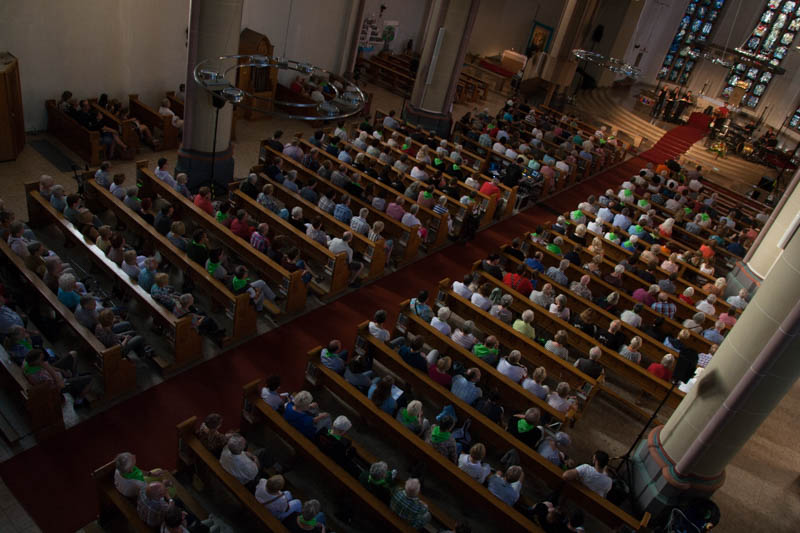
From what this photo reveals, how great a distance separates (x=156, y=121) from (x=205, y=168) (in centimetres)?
266

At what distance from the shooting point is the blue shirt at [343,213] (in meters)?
10.3

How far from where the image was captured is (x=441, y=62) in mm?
15859

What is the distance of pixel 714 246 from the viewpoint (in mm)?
13578

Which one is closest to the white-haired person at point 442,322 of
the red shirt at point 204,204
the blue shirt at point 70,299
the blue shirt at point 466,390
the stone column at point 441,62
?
the blue shirt at point 466,390

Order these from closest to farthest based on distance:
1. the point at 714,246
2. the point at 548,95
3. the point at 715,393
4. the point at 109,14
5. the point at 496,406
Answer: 1. the point at 715,393
2. the point at 496,406
3. the point at 109,14
4. the point at 714,246
5. the point at 548,95

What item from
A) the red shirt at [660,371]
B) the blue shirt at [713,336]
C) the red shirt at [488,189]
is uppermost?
the red shirt at [488,189]

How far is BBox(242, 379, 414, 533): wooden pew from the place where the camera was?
220 inches

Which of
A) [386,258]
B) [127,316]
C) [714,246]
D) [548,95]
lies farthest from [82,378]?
[548,95]

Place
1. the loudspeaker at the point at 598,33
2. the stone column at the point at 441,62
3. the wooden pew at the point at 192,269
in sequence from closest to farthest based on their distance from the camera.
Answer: the wooden pew at the point at 192,269
the stone column at the point at 441,62
the loudspeaker at the point at 598,33

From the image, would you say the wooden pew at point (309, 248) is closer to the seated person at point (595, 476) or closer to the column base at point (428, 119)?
the seated person at point (595, 476)

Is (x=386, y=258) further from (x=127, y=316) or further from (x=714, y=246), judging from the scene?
(x=714, y=246)

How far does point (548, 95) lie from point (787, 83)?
10.3 meters

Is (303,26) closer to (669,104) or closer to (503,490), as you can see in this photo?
(503,490)

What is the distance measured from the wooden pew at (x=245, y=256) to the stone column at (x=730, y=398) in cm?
497
